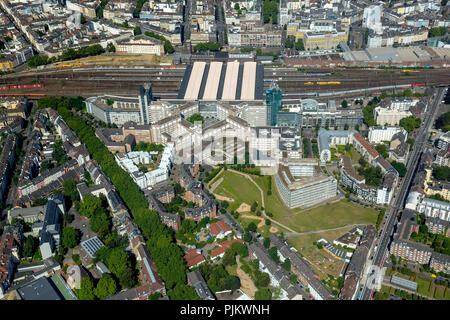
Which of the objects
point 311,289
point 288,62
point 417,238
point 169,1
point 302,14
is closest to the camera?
point 311,289

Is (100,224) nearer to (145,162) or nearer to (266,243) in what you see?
(145,162)

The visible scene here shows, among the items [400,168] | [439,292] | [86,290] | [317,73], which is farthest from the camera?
[317,73]

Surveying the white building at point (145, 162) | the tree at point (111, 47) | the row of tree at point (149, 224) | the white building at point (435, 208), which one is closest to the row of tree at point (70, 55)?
the tree at point (111, 47)

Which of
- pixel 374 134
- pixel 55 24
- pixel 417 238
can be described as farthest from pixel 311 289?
pixel 55 24

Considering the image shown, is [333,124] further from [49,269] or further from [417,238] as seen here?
[49,269]

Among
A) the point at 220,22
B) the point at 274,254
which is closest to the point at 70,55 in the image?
the point at 220,22

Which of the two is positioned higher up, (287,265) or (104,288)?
(104,288)

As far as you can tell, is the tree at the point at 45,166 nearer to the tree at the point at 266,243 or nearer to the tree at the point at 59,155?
the tree at the point at 59,155

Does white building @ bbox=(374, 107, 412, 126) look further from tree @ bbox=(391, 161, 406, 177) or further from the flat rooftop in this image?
the flat rooftop
